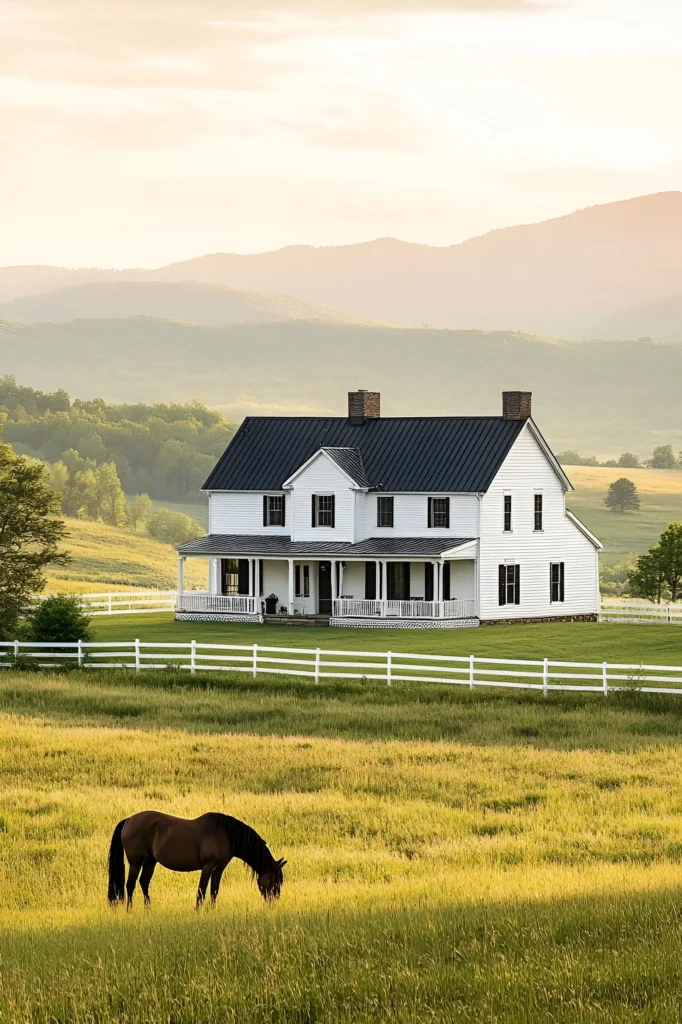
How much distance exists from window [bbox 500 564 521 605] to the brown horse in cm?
4810

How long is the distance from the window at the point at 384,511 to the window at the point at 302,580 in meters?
3.65

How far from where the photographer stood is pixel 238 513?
219 ft

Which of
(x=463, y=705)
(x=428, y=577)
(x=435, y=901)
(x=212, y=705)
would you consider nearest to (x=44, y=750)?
(x=212, y=705)

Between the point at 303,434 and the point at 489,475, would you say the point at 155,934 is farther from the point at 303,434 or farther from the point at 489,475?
the point at 303,434

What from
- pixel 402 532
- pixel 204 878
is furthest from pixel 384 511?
pixel 204 878

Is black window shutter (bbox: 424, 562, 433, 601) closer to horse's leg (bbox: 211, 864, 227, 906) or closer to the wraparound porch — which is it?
the wraparound porch

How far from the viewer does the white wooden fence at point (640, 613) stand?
62500 mm

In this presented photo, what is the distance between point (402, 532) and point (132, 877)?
48.4 m

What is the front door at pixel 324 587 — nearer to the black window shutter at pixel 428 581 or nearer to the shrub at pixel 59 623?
the black window shutter at pixel 428 581

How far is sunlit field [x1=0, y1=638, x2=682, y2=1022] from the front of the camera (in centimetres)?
1144

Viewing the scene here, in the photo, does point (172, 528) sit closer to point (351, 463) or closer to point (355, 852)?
point (351, 463)

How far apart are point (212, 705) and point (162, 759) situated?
27.3 feet

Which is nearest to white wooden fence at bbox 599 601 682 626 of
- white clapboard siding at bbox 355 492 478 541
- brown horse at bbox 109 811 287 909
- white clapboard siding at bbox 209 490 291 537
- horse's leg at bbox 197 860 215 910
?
white clapboard siding at bbox 355 492 478 541

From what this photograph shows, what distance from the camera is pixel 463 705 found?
36.1 metres
